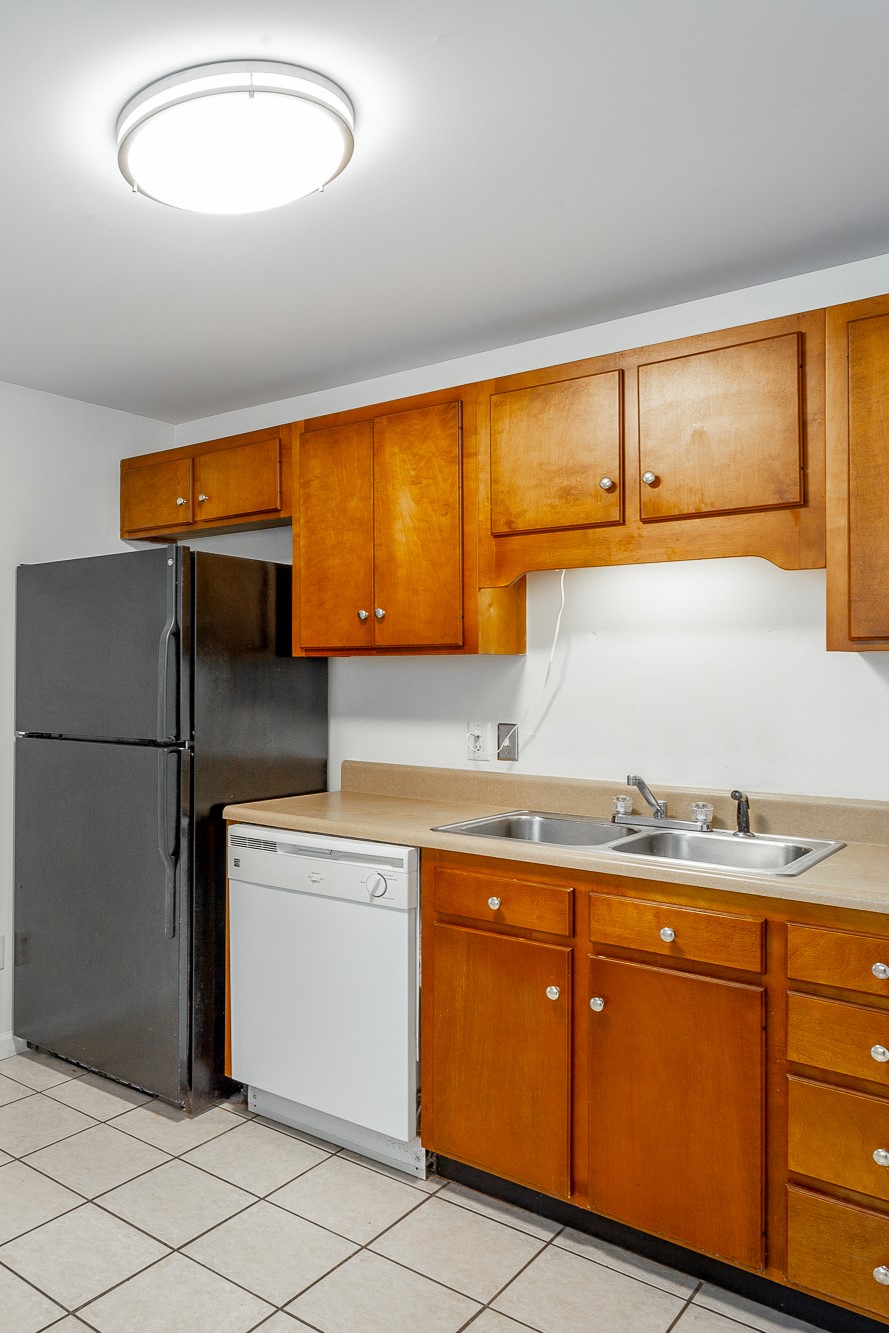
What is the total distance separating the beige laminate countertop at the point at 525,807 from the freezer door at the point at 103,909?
298mm

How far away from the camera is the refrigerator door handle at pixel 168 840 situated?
9.18ft

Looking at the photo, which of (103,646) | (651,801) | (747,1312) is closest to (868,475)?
(651,801)

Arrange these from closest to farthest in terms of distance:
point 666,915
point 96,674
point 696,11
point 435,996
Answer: point 696,11 < point 666,915 < point 435,996 < point 96,674

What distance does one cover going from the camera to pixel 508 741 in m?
2.95

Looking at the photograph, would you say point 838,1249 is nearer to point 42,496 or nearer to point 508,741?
point 508,741

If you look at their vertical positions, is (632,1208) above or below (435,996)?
below

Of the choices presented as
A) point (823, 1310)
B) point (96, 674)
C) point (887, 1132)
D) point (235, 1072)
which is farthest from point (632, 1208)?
point (96, 674)

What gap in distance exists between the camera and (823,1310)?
1.88 m

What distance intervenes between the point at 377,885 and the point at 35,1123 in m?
1.37

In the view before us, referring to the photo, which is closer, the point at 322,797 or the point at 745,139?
the point at 745,139

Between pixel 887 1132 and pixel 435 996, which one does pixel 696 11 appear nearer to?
Answer: pixel 887 1132

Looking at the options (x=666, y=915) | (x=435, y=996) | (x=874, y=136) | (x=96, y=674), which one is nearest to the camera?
(x=874, y=136)

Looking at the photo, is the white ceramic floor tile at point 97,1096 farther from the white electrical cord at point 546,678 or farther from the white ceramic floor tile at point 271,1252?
the white electrical cord at point 546,678

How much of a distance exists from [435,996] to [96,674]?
5.12 feet
